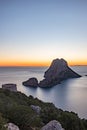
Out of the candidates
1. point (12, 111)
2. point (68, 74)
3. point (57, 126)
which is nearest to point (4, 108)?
point (12, 111)

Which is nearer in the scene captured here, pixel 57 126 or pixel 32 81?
pixel 57 126

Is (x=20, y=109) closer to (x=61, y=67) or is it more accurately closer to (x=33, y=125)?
(x=33, y=125)

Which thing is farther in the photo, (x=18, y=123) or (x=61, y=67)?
(x=61, y=67)

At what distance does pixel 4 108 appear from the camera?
1209 cm

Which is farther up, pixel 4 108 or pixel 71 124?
pixel 4 108

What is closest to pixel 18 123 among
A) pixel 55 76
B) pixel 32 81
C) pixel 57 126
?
pixel 57 126

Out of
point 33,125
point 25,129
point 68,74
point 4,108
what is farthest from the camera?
point 68,74

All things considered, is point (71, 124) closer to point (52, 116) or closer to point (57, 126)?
point (52, 116)

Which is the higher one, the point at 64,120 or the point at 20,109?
the point at 20,109

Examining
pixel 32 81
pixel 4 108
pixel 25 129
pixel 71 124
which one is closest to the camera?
pixel 25 129

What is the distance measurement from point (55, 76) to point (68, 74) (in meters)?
15.1

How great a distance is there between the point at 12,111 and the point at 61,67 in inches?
5545

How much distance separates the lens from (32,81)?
112 m

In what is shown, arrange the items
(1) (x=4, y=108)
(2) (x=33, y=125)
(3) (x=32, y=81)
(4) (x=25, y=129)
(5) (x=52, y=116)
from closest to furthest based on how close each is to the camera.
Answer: (4) (x=25, y=129)
(2) (x=33, y=125)
(1) (x=4, y=108)
(5) (x=52, y=116)
(3) (x=32, y=81)
